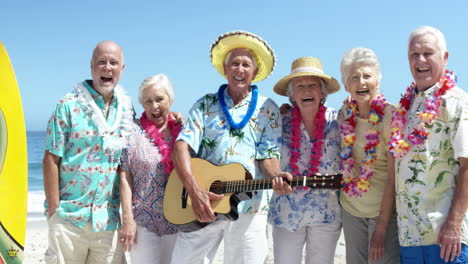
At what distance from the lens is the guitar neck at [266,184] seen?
3.18 m

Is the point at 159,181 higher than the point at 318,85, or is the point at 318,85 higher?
the point at 318,85

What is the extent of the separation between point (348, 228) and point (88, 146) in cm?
218

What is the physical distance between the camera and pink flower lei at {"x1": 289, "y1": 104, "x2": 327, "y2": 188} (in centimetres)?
354

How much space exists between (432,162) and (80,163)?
2.56 metres

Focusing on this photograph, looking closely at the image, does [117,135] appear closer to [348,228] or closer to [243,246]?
[243,246]

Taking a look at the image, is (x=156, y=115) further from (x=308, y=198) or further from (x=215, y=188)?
(x=308, y=198)

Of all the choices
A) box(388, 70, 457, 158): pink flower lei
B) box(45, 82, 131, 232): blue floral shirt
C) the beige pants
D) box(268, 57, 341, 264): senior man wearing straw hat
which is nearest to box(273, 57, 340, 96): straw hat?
box(268, 57, 341, 264): senior man wearing straw hat

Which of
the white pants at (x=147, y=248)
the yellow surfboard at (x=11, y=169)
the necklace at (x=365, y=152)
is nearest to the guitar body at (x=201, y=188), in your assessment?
the white pants at (x=147, y=248)

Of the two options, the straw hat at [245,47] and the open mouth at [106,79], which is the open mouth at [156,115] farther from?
the straw hat at [245,47]

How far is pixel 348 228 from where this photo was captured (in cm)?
347

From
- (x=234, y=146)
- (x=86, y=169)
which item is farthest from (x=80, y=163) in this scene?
(x=234, y=146)

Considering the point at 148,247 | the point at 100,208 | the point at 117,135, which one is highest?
the point at 117,135

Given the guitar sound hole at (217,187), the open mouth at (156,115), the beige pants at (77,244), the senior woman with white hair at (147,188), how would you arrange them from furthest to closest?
the open mouth at (156,115) < the senior woman with white hair at (147,188) < the guitar sound hole at (217,187) < the beige pants at (77,244)

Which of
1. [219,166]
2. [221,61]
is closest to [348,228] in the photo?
[219,166]
